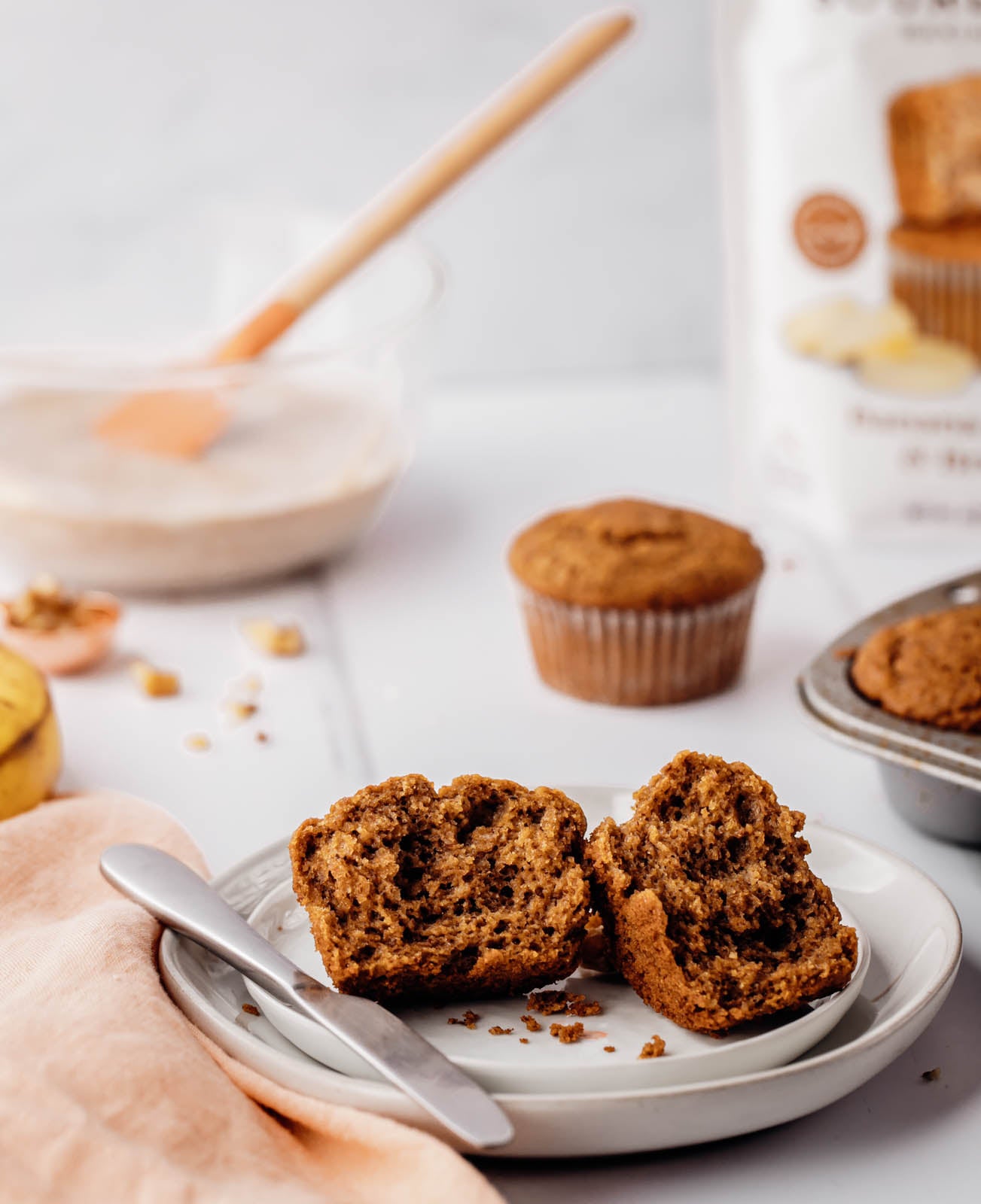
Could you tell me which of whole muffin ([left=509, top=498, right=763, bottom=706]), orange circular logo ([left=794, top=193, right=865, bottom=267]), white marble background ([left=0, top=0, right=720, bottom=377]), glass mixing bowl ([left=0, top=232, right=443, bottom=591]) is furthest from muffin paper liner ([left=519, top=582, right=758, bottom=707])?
white marble background ([left=0, top=0, right=720, bottom=377])

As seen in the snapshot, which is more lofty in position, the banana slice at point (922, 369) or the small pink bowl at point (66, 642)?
the banana slice at point (922, 369)

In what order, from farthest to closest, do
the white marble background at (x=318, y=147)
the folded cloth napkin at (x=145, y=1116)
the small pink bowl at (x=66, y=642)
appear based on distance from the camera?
the white marble background at (x=318, y=147), the small pink bowl at (x=66, y=642), the folded cloth napkin at (x=145, y=1116)

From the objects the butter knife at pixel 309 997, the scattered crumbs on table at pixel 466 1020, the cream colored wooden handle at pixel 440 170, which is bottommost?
the scattered crumbs on table at pixel 466 1020

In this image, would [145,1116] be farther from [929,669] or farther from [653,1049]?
[929,669]

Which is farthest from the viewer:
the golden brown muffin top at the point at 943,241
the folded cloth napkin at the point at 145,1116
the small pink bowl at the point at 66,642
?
the golden brown muffin top at the point at 943,241

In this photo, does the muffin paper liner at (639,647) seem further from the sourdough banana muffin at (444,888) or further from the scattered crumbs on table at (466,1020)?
the scattered crumbs on table at (466,1020)

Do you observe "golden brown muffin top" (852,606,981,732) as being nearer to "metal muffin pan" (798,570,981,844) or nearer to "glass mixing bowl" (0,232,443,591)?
"metal muffin pan" (798,570,981,844)

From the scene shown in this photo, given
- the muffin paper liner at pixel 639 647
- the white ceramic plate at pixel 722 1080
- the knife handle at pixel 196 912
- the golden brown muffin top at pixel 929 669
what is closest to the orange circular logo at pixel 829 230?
the muffin paper liner at pixel 639 647

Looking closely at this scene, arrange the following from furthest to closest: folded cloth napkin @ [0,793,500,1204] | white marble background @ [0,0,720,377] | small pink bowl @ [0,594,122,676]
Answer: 1. white marble background @ [0,0,720,377]
2. small pink bowl @ [0,594,122,676]
3. folded cloth napkin @ [0,793,500,1204]
